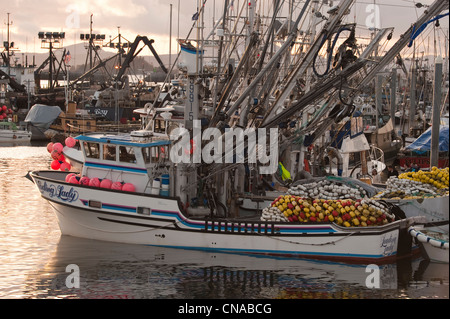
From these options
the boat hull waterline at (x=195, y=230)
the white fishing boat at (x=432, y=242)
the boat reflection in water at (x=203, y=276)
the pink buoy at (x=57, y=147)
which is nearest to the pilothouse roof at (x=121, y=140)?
the boat hull waterline at (x=195, y=230)

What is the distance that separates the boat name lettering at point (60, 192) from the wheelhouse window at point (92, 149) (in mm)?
1229

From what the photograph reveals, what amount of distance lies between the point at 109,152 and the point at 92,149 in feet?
1.94

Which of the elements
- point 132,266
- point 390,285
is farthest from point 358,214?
point 132,266

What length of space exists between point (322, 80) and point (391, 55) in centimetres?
221

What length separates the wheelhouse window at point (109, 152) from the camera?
66.8ft

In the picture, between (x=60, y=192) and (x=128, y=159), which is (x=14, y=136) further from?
(x=128, y=159)

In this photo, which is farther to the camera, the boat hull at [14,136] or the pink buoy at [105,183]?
the boat hull at [14,136]

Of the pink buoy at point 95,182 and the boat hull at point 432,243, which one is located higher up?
the pink buoy at point 95,182

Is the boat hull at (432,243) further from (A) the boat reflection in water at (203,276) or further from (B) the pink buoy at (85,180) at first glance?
(B) the pink buoy at (85,180)

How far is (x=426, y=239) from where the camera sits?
696 inches

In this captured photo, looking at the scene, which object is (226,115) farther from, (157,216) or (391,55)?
(391,55)

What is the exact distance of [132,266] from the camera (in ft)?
60.2

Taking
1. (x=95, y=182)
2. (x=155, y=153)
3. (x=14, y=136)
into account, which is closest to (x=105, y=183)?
(x=95, y=182)

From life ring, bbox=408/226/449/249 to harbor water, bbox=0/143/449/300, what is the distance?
799 mm
